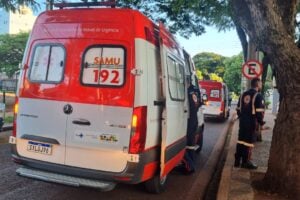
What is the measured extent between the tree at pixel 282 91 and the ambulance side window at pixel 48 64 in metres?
2.87

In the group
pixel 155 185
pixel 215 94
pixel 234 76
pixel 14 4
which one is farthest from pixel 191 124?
pixel 234 76

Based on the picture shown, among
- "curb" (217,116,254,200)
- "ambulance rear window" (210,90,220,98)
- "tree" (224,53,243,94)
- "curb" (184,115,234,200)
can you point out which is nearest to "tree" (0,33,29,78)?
"ambulance rear window" (210,90,220,98)

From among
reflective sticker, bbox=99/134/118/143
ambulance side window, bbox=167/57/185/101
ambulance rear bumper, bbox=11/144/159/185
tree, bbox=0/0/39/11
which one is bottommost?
ambulance rear bumper, bbox=11/144/159/185

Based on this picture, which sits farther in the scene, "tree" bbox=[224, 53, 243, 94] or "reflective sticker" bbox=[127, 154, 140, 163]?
"tree" bbox=[224, 53, 243, 94]

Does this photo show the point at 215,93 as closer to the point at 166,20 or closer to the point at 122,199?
the point at 166,20

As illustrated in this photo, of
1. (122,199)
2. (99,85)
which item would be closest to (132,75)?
(99,85)

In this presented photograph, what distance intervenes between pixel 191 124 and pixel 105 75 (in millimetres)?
3122

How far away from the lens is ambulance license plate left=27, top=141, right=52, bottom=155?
5.49 metres

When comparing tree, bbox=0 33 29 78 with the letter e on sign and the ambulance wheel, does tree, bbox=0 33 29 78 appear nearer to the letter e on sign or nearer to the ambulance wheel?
the letter e on sign

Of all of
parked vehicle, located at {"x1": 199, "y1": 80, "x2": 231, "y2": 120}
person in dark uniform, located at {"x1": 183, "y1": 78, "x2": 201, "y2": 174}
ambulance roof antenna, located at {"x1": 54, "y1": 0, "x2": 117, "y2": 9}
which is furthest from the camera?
parked vehicle, located at {"x1": 199, "y1": 80, "x2": 231, "y2": 120}

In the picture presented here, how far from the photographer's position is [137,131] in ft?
17.0

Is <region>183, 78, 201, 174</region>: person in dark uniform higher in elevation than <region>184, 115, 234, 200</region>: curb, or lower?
higher

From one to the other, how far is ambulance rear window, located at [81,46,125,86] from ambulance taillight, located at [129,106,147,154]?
0.42 m

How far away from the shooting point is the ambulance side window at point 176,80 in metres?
6.34
